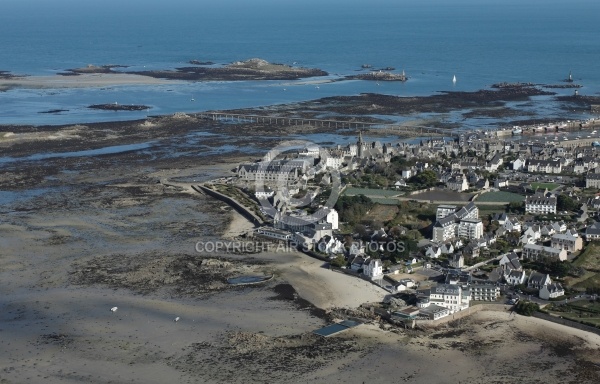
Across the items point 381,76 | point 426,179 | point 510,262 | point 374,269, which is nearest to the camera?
point 374,269

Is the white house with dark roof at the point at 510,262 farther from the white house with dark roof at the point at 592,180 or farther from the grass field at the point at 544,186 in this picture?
the white house with dark roof at the point at 592,180

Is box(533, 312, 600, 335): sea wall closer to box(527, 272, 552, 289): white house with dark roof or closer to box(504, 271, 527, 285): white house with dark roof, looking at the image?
box(527, 272, 552, 289): white house with dark roof

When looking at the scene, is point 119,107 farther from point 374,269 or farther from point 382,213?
point 374,269

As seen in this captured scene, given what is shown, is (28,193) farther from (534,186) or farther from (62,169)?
(534,186)

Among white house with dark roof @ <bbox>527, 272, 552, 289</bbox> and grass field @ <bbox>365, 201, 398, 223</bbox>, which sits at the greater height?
grass field @ <bbox>365, 201, 398, 223</bbox>

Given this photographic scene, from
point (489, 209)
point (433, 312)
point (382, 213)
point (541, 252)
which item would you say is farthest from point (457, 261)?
point (489, 209)

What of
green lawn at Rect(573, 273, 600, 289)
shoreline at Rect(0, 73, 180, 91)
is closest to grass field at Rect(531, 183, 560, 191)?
green lawn at Rect(573, 273, 600, 289)

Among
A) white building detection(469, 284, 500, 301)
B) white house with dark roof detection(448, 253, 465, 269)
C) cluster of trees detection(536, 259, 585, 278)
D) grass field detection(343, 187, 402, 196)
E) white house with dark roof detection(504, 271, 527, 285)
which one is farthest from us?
grass field detection(343, 187, 402, 196)
